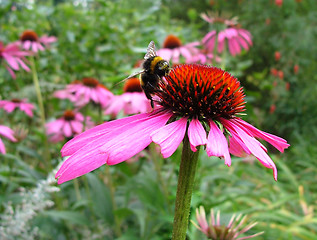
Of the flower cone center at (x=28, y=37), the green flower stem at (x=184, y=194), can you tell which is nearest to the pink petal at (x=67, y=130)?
the flower cone center at (x=28, y=37)

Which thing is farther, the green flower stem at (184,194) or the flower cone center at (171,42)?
the flower cone center at (171,42)

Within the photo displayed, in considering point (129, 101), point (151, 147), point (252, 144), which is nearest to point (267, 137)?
point (252, 144)

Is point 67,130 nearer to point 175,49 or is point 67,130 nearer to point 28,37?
point 28,37

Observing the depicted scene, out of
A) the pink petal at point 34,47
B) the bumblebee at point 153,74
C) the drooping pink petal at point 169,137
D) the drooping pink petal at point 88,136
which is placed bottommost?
the drooping pink petal at point 169,137

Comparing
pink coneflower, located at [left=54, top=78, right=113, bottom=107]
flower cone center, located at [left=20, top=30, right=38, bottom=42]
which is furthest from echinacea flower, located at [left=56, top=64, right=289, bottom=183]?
flower cone center, located at [left=20, top=30, right=38, bottom=42]

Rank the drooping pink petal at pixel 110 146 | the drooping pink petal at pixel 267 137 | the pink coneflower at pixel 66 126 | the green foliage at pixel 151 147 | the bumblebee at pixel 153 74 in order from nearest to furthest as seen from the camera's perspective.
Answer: the drooping pink petal at pixel 110 146, the drooping pink petal at pixel 267 137, the bumblebee at pixel 153 74, the green foliage at pixel 151 147, the pink coneflower at pixel 66 126

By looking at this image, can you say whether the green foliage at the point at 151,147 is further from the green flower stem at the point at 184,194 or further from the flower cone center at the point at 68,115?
the green flower stem at the point at 184,194
